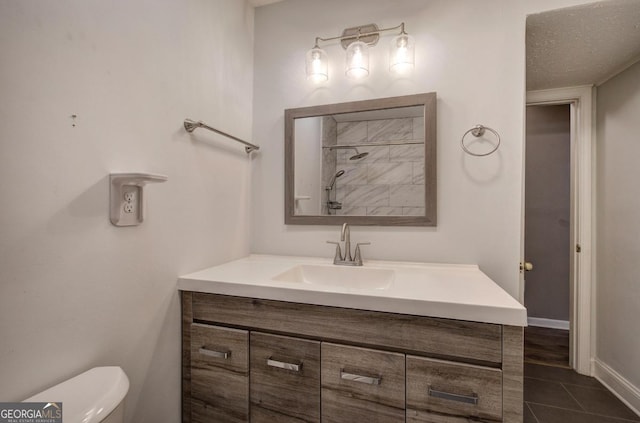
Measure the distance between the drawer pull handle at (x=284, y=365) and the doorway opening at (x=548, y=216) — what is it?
9.30 ft

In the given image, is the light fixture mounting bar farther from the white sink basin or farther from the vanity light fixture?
the white sink basin

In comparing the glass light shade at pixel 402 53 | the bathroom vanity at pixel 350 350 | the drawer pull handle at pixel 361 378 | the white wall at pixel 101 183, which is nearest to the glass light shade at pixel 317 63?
the glass light shade at pixel 402 53

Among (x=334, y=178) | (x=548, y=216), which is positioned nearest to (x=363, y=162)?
(x=334, y=178)

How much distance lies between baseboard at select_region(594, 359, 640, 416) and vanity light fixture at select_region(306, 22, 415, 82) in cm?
227

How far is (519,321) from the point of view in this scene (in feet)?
2.79

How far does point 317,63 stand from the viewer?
1644mm

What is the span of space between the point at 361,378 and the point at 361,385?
34mm

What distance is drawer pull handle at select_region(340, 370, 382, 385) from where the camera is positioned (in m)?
0.97

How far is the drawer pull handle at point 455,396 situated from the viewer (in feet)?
2.89

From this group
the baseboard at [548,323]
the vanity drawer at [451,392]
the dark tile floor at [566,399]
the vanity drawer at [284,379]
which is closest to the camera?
the vanity drawer at [451,392]

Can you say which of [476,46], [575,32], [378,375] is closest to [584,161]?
[575,32]

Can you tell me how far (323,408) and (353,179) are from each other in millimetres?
1085

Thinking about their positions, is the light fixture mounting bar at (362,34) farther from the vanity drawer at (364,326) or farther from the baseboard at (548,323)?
the baseboard at (548,323)
